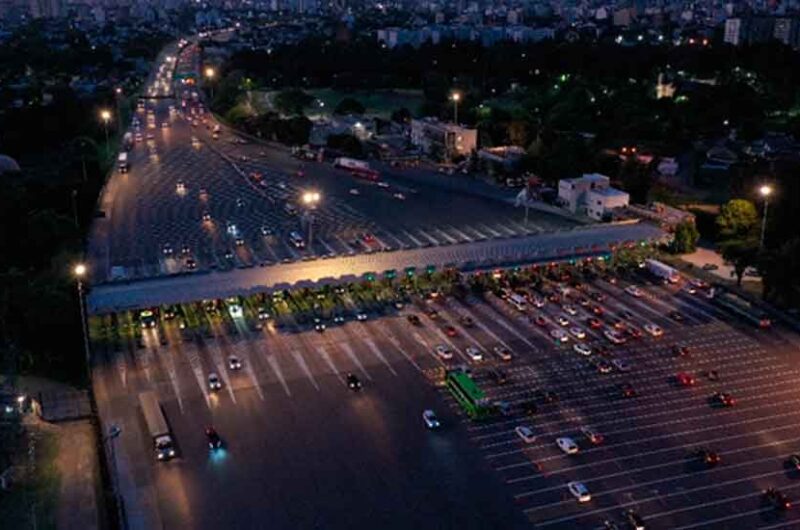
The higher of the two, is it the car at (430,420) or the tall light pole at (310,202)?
the tall light pole at (310,202)

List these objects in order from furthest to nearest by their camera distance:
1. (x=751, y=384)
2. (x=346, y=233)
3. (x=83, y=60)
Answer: (x=83, y=60), (x=346, y=233), (x=751, y=384)

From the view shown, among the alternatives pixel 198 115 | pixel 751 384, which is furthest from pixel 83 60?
pixel 751 384

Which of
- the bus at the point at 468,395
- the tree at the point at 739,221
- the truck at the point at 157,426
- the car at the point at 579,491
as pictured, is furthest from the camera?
the tree at the point at 739,221

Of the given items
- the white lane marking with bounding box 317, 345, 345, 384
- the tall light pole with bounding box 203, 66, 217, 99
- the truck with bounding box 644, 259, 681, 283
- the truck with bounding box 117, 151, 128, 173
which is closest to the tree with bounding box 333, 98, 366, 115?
the tall light pole with bounding box 203, 66, 217, 99

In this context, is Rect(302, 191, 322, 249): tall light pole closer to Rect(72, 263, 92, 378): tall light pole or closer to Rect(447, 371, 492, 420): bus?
Rect(72, 263, 92, 378): tall light pole

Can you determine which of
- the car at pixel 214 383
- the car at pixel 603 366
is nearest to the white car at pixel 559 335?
the car at pixel 603 366

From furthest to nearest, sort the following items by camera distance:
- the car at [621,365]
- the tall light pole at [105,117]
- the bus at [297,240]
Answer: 1. the tall light pole at [105,117]
2. the bus at [297,240]
3. the car at [621,365]

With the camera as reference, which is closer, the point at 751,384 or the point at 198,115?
the point at 751,384

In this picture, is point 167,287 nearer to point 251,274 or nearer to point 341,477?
point 251,274

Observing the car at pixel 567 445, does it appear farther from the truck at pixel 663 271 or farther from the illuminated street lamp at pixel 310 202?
the illuminated street lamp at pixel 310 202
